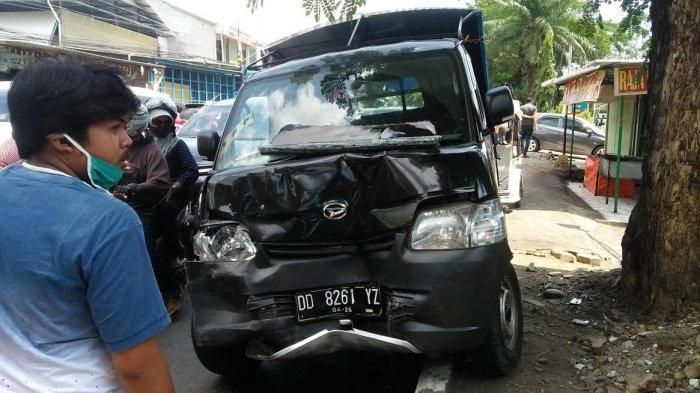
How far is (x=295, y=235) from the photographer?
118 inches

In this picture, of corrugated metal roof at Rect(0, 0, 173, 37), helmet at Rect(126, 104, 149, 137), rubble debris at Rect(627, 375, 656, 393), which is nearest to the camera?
rubble debris at Rect(627, 375, 656, 393)

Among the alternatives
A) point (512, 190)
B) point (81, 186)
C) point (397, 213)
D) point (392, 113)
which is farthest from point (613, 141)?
point (81, 186)

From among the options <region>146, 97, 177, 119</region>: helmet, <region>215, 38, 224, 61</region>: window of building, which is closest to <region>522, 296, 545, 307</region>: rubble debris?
<region>146, 97, 177, 119</region>: helmet

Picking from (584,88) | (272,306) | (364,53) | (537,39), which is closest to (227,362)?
(272,306)

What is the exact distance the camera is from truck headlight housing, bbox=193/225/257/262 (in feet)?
10.1

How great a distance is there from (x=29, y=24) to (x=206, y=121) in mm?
23004

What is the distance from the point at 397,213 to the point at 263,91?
177 cm

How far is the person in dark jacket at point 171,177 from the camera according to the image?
497cm

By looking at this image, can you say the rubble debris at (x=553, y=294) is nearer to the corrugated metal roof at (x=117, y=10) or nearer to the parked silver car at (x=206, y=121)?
the parked silver car at (x=206, y=121)

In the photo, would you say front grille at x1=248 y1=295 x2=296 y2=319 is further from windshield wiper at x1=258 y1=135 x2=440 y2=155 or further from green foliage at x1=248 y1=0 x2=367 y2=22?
green foliage at x1=248 y1=0 x2=367 y2=22

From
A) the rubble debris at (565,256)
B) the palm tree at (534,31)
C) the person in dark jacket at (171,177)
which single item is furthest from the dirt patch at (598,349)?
the palm tree at (534,31)

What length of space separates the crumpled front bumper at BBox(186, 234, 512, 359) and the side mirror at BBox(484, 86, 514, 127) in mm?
1137

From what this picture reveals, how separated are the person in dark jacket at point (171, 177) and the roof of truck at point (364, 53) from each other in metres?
1.20

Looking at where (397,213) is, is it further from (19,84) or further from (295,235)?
(19,84)
